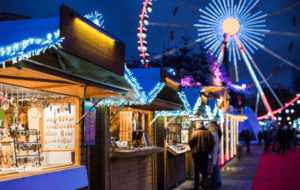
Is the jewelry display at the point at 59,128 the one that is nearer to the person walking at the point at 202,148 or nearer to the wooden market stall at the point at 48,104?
the wooden market stall at the point at 48,104

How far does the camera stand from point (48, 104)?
5492 mm

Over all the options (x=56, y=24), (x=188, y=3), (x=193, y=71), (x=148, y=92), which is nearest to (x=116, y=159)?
(x=148, y=92)

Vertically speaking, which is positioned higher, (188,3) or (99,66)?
(188,3)

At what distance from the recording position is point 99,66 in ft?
15.6

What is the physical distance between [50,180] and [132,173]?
375 cm

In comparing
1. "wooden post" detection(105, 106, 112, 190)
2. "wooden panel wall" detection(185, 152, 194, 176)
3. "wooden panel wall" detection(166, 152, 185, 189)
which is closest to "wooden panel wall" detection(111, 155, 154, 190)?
"wooden post" detection(105, 106, 112, 190)

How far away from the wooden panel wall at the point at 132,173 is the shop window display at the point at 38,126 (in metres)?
1.53

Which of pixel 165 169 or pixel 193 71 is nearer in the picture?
pixel 165 169

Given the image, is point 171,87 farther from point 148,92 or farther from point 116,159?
point 116,159

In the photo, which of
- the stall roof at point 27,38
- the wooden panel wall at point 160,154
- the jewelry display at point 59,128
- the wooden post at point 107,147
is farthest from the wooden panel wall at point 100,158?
the wooden panel wall at point 160,154

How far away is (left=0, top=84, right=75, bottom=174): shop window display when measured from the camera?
5.07m

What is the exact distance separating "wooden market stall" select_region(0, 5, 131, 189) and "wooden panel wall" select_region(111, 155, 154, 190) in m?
1.33

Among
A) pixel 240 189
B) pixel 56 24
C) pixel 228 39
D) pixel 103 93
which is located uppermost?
pixel 228 39

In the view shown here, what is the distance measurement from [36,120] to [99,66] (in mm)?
1690
